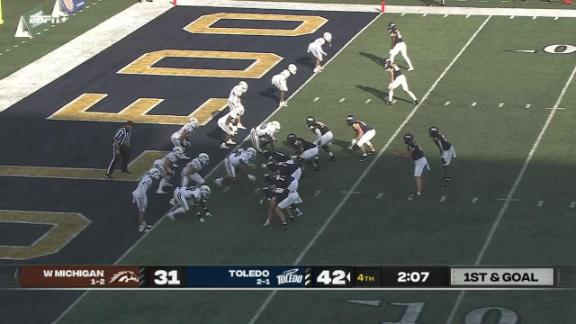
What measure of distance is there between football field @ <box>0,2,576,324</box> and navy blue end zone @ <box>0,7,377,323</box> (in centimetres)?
9

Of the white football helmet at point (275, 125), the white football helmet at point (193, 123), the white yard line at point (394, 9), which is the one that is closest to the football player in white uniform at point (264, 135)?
the white football helmet at point (275, 125)

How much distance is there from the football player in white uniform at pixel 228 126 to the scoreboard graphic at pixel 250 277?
19.5 m

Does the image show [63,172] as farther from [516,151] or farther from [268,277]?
[268,277]

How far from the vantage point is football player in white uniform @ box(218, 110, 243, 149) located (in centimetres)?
4659


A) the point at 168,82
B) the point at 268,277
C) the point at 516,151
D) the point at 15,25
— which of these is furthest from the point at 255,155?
the point at 15,25

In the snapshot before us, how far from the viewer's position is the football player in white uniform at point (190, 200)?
4019 centimetres

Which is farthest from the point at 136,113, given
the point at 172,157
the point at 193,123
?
the point at 172,157

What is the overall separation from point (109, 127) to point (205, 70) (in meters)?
7.22

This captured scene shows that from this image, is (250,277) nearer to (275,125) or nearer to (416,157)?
(416,157)

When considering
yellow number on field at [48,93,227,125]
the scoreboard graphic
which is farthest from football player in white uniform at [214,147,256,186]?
the scoreboard graphic

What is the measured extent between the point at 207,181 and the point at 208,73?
38.5 feet

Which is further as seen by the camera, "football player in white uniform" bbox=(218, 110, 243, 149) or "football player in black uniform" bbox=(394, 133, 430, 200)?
"football player in white uniform" bbox=(218, 110, 243, 149)

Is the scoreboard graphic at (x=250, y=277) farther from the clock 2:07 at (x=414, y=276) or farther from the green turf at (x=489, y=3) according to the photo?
the green turf at (x=489, y=3)

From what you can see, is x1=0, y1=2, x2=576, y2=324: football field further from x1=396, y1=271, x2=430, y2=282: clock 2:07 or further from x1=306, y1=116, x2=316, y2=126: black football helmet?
x1=396, y1=271, x2=430, y2=282: clock 2:07
